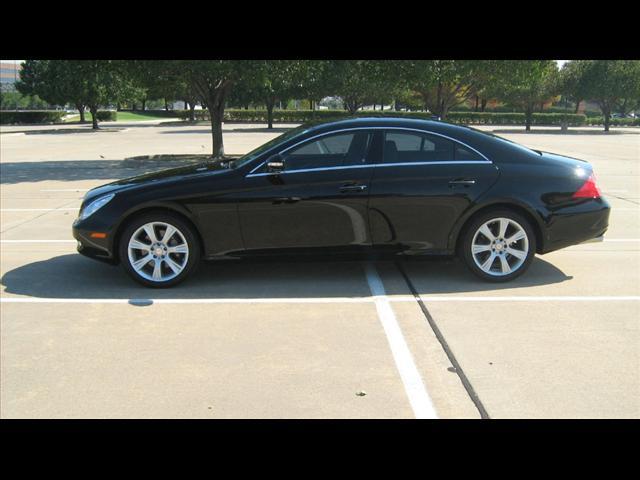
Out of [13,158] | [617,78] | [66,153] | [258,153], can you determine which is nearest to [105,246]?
[258,153]

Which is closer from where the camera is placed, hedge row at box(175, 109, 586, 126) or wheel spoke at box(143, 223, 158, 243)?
wheel spoke at box(143, 223, 158, 243)

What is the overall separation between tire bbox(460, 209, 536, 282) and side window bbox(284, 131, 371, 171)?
50.2 inches

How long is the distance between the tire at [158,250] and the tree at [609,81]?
4470cm

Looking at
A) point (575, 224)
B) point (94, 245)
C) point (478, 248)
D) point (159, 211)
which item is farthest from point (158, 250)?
point (575, 224)

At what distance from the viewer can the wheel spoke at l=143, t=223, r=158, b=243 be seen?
17.6 feet

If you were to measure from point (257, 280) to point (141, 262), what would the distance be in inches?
43.7

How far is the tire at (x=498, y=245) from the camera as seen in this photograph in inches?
215

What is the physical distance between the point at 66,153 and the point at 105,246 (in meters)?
19.1

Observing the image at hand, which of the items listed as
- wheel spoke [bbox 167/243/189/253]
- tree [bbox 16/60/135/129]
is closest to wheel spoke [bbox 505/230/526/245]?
wheel spoke [bbox 167/243/189/253]

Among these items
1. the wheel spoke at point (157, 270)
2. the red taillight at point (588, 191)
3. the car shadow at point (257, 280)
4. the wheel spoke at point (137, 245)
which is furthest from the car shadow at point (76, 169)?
the red taillight at point (588, 191)

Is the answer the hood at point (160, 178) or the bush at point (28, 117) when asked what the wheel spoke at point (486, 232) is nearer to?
the hood at point (160, 178)

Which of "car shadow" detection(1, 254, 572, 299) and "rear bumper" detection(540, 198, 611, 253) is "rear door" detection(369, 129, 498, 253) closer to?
"car shadow" detection(1, 254, 572, 299)

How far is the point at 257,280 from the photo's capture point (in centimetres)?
A: 569

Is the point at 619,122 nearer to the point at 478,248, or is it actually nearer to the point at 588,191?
the point at 588,191
